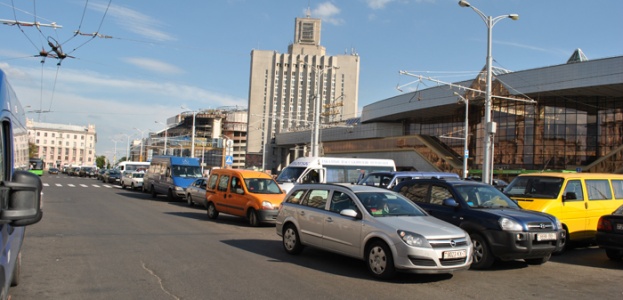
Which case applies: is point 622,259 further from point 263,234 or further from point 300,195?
point 263,234

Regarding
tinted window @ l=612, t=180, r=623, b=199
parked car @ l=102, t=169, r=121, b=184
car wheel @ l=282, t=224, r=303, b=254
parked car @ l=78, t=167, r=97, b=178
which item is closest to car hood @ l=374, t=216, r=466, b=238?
car wheel @ l=282, t=224, r=303, b=254

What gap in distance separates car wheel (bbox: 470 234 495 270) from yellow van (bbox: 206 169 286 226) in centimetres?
716

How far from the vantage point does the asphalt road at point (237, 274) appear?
22.9 ft

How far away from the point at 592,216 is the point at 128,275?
33.4 feet

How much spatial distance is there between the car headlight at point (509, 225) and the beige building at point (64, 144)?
13373 centimetres

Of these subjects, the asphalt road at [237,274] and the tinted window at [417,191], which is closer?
the asphalt road at [237,274]

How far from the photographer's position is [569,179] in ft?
38.9

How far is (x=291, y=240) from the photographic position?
1015 cm

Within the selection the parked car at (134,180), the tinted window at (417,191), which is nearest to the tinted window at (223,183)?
the tinted window at (417,191)

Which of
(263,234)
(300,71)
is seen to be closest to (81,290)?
(263,234)

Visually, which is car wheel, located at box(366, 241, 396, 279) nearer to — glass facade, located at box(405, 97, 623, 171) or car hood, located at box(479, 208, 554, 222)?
car hood, located at box(479, 208, 554, 222)

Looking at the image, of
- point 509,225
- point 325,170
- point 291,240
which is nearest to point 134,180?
point 325,170

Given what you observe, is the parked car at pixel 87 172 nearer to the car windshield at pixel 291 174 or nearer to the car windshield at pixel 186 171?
the car windshield at pixel 186 171

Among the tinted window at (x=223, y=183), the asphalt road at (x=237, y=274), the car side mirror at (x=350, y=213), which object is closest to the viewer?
the asphalt road at (x=237, y=274)
